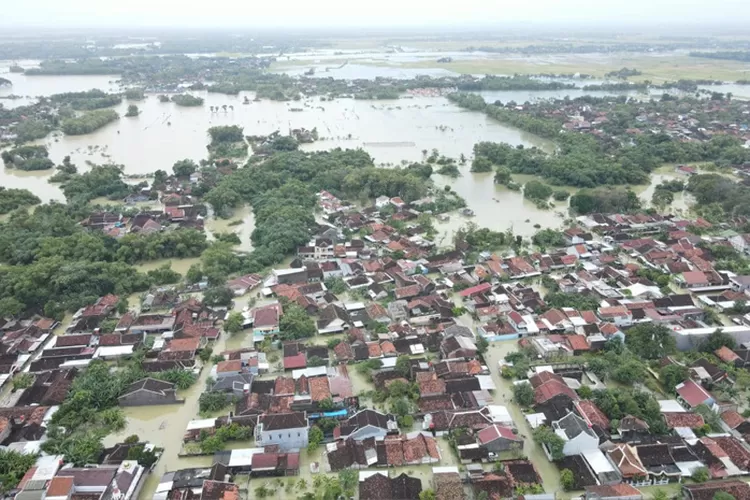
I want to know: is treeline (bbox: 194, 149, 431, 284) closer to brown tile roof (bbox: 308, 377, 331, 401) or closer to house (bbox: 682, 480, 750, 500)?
brown tile roof (bbox: 308, 377, 331, 401)

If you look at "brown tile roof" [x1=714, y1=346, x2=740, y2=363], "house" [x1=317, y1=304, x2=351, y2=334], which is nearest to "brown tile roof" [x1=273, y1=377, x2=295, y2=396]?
"house" [x1=317, y1=304, x2=351, y2=334]

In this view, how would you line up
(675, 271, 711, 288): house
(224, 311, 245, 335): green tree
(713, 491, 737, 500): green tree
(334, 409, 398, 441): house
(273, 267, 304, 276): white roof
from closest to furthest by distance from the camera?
1. (713, 491, 737, 500): green tree
2. (334, 409, 398, 441): house
3. (224, 311, 245, 335): green tree
4. (675, 271, 711, 288): house
5. (273, 267, 304, 276): white roof

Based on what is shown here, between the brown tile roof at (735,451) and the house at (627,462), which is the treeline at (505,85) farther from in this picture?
the house at (627,462)

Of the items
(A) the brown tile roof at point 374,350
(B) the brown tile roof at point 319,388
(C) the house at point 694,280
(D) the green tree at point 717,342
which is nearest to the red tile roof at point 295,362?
(B) the brown tile roof at point 319,388

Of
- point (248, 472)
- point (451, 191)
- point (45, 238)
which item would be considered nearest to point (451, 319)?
point (248, 472)

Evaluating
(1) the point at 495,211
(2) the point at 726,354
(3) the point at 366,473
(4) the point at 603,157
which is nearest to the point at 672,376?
(2) the point at 726,354

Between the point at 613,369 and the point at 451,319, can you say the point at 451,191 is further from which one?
the point at 613,369
